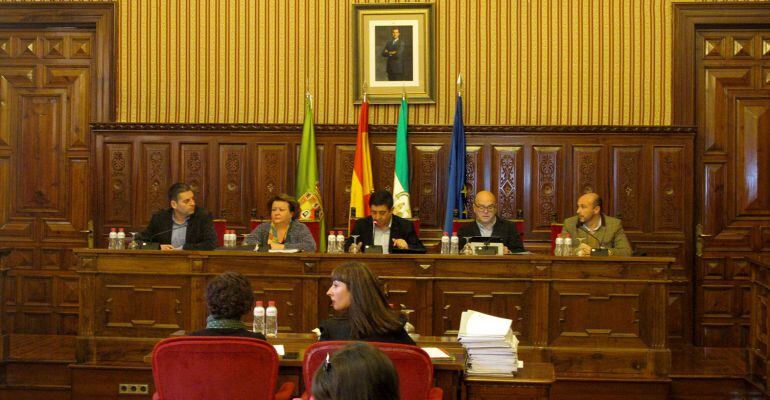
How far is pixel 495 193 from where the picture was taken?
839cm

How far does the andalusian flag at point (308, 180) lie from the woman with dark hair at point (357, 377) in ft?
19.8

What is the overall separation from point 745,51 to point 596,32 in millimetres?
1384

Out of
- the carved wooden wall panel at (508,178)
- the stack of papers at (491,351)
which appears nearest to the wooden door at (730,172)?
the carved wooden wall panel at (508,178)

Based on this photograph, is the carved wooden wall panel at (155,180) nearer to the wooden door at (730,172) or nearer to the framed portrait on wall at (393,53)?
the framed portrait on wall at (393,53)

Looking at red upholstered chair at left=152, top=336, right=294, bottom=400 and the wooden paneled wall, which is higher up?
the wooden paneled wall

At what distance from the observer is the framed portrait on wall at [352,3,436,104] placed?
28.0 ft

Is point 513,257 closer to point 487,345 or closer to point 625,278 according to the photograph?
point 625,278

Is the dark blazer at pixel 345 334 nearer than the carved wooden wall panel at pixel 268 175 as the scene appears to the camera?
Yes

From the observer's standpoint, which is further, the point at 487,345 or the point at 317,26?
the point at 317,26

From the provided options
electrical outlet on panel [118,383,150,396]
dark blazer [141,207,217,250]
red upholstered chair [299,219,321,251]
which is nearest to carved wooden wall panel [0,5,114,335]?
dark blazer [141,207,217,250]

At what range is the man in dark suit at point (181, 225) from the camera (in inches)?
270

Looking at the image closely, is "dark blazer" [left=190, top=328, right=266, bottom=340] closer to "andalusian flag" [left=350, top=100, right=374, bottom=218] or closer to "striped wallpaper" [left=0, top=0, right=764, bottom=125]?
"andalusian flag" [left=350, top=100, right=374, bottom=218]

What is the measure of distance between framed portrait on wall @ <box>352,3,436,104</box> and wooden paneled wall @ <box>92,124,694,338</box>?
0.39m

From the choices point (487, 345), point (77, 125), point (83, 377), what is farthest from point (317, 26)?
point (487, 345)
